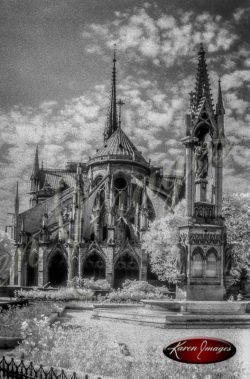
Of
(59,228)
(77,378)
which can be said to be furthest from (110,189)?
(77,378)

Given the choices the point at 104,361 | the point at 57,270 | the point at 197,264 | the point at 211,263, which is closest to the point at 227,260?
the point at 211,263

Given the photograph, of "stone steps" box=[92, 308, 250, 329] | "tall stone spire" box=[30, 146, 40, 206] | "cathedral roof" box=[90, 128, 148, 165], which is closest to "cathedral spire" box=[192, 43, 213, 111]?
A: "stone steps" box=[92, 308, 250, 329]

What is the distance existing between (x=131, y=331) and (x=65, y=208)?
46.6 meters

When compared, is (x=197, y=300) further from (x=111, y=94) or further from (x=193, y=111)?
(x=111, y=94)

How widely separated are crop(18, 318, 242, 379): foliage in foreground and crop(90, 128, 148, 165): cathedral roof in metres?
55.6

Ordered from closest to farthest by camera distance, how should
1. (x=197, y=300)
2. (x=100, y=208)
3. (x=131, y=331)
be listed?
1. (x=131, y=331)
2. (x=197, y=300)
3. (x=100, y=208)

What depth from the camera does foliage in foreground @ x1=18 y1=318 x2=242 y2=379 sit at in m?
7.22

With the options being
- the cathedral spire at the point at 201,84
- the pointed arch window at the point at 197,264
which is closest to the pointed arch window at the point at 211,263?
the pointed arch window at the point at 197,264

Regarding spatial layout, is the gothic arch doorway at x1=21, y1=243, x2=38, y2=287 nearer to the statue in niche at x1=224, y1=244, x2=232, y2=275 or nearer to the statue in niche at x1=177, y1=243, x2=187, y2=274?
the statue in niche at x1=177, y1=243, x2=187, y2=274

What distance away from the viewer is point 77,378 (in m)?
6.38

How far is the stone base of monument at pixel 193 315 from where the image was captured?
46.5ft

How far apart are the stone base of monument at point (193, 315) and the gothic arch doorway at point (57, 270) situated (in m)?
38.4

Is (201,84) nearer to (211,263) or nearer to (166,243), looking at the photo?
(211,263)

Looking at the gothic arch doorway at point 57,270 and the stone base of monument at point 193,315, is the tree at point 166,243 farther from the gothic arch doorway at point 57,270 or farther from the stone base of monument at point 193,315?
the stone base of monument at point 193,315
